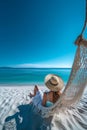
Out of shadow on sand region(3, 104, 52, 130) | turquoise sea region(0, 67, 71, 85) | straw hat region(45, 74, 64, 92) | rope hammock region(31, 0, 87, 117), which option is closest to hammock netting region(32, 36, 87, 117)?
rope hammock region(31, 0, 87, 117)

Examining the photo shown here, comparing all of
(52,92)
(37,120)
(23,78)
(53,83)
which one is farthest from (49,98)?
(23,78)

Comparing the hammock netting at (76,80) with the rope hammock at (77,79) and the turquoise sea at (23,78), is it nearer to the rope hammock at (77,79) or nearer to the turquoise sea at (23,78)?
the rope hammock at (77,79)

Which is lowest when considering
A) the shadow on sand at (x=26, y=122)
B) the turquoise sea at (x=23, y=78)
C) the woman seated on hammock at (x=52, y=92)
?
the shadow on sand at (x=26, y=122)

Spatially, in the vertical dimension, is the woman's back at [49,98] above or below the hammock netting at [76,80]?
below

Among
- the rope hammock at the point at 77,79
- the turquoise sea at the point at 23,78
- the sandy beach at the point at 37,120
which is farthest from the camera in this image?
the turquoise sea at the point at 23,78

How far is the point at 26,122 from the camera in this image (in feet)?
8.18

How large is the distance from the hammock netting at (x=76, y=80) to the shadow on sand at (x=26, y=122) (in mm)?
126

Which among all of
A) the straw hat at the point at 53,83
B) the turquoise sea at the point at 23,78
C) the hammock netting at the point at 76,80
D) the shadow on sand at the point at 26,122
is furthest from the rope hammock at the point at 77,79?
the turquoise sea at the point at 23,78

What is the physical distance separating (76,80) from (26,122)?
1012 millimetres

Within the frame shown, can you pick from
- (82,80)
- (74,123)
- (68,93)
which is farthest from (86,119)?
(82,80)

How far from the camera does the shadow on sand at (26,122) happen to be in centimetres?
229

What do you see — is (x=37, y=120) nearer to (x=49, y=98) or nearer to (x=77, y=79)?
(x=49, y=98)

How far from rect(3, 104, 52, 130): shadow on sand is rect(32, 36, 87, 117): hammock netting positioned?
126 mm

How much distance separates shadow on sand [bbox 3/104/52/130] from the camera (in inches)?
90.3
